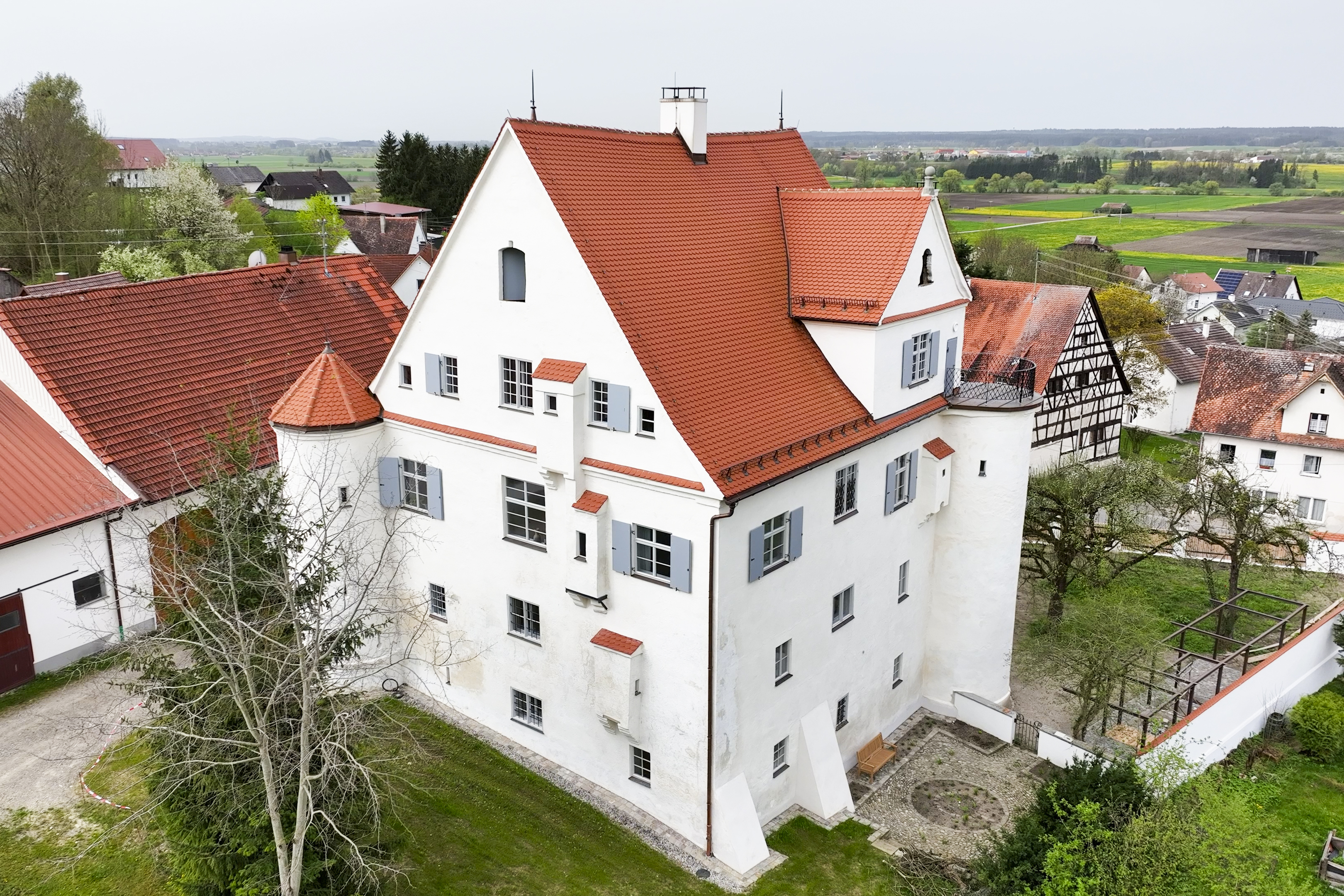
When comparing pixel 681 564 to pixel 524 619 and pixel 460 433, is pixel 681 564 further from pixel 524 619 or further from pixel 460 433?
pixel 460 433

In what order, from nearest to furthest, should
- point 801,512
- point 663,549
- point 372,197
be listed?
point 663,549
point 801,512
point 372,197

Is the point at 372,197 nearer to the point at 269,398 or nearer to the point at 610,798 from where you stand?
the point at 269,398

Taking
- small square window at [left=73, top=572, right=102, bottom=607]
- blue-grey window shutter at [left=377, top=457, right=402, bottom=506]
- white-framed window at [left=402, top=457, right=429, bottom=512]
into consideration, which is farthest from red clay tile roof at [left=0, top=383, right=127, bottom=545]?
white-framed window at [left=402, top=457, right=429, bottom=512]

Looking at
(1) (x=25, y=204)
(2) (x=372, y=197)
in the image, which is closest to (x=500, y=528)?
(1) (x=25, y=204)

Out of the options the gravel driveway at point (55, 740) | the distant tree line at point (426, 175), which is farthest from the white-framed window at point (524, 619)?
the distant tree line at point (426, 175)

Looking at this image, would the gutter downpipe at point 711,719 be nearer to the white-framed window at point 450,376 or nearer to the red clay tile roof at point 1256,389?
the white-framed window at point 450,376

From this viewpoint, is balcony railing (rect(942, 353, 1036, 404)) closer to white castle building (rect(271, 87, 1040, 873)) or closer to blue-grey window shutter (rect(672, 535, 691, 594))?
white castle building (rect(271, 87, 1040, 873))

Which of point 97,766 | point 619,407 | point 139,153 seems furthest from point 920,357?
point 139,153

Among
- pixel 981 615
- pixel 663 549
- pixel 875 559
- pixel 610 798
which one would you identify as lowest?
pixel 610 798
